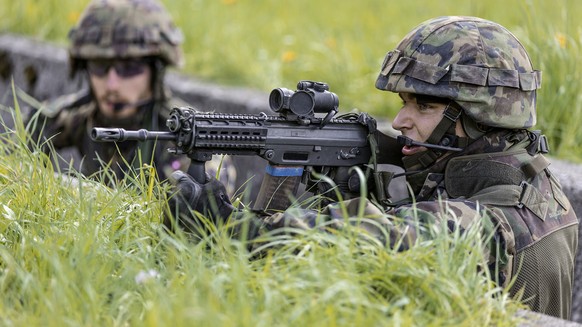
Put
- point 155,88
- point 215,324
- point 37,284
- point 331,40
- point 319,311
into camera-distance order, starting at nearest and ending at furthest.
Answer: point 215,324 < point 319,311 < point 37,284 < point 155,88 < point 331,40

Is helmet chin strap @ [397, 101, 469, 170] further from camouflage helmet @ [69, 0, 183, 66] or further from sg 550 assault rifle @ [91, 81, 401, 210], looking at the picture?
camouflage helmet @ [69, 0, 183, 66]

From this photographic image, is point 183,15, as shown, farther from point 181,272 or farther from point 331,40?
point 181,272

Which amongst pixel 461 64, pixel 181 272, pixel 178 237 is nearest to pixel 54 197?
pixel 178 237

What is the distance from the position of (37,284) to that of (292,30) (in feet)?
19.6

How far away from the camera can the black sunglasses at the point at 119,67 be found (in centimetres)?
608

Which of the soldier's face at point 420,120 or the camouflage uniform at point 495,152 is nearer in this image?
the camouflage uniform at point 495,152

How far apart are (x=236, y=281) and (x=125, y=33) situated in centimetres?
386

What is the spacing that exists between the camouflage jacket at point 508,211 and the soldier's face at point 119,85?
2677 mm

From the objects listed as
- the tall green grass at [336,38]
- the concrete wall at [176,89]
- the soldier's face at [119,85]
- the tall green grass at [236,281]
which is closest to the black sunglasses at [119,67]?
the soldier's face at [119,85]

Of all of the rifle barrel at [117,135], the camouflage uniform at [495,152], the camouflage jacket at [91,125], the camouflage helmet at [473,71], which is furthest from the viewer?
the camouflage jacket at [91,125]

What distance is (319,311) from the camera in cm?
254

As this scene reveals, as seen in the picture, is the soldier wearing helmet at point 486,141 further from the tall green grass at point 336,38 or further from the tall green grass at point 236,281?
the tall green grass at point 336,38

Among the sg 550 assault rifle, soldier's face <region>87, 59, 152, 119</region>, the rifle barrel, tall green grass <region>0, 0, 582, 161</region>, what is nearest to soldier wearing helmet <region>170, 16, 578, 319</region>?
the sg 550 assault rifle

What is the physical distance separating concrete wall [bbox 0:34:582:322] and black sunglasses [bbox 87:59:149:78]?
51cm
